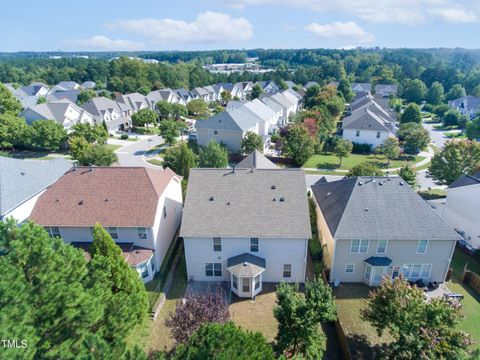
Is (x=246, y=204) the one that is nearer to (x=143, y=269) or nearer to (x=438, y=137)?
(x=143, y=269)

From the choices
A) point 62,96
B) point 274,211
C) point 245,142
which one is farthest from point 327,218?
point 62,96

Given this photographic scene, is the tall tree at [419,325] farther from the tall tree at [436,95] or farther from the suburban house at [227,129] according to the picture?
the tall tree at [436,95]

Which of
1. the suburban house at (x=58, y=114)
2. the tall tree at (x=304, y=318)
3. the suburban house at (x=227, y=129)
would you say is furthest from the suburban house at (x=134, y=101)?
the tall tree at (x=304, y=318)

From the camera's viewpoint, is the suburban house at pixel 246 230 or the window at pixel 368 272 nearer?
the suburban house at pixel 246 230

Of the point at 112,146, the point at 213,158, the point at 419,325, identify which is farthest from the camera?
the point at 112,146

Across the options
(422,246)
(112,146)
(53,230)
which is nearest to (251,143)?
(112,146)

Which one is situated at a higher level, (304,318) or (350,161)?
(304,318)

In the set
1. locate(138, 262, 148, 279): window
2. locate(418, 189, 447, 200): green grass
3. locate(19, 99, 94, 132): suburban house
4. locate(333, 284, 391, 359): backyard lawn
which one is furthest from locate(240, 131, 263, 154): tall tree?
locate(19, 99, 94, 132): suburban house
